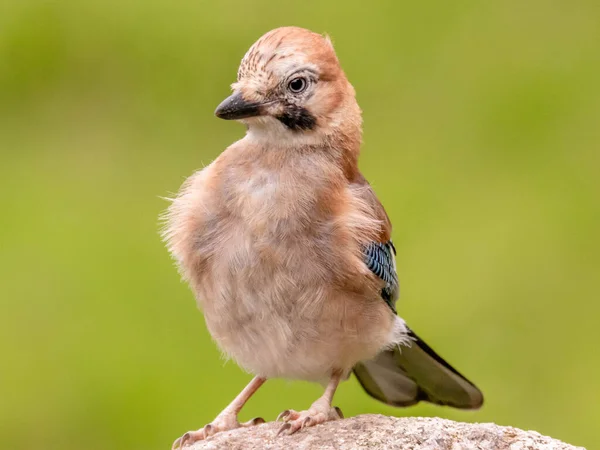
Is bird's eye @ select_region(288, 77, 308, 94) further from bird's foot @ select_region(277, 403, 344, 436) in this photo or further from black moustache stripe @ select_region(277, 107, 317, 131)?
bird's foot @ select_region(277, 403, 344, 436)

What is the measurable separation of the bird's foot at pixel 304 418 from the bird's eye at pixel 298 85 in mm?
1475

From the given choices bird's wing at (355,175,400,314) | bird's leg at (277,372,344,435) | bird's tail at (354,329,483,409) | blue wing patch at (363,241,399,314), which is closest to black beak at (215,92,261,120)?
bird's wing at (355,175,400,314)

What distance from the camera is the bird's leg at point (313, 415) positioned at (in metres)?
6.80

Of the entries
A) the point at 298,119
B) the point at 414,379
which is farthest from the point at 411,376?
the point at 298,119

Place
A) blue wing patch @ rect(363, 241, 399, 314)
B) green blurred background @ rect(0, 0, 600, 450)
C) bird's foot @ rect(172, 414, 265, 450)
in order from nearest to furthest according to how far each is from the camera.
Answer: bird's foot @ rect(172, 414, 265, 450) < blue wing patch @ rect(363, 241, 399, 314) < green blurred background @ rect(0, 0, 600, 450)

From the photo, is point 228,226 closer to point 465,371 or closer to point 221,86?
point 465,371

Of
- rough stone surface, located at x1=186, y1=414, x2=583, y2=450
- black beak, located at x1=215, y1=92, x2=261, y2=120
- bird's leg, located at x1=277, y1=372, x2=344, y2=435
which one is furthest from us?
bird's leg, located at x1=277, y1=372, x2=344, y2=435

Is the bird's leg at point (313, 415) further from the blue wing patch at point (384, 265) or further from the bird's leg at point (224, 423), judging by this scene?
the blue wing patch at point (384, 265)

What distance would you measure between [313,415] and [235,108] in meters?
1.46

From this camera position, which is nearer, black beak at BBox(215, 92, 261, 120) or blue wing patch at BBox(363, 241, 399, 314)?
black beak at BBox(215, 92, 261, 120)

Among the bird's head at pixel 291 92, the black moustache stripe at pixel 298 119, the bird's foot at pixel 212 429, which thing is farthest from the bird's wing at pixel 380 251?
the bird's foot at pixel 212 429

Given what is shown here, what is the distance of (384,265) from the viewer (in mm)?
7379

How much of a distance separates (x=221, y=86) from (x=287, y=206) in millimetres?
6382

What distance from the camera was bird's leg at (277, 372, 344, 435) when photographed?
22.3ft
